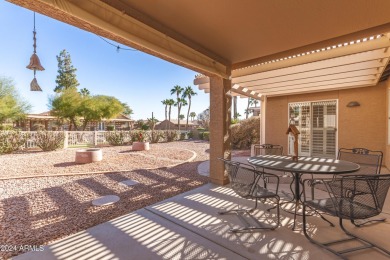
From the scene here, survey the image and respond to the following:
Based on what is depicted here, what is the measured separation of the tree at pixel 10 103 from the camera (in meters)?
14.2

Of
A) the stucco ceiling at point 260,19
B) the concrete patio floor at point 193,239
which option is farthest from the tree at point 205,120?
the concrete patio floor at point 193,239

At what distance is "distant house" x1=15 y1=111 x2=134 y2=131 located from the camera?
2175cm

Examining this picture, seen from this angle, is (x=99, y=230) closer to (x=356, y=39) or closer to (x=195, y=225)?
(x=195, y=225)

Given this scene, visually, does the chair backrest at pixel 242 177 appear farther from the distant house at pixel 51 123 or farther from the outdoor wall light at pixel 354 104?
the distant house at pixel 51 123

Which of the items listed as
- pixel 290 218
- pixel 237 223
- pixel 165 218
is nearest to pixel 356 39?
pixel 290 218

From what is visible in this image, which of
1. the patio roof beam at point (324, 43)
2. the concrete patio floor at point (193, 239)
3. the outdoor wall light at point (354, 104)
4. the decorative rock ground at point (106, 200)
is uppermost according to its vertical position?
the patio roof beam at point (324, 43)

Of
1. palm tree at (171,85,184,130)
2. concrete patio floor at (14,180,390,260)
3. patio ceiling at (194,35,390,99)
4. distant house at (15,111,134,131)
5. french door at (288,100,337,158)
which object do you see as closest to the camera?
concrete patio floor at (14,180,390,260)

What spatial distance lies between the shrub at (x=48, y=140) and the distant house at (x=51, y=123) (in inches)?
274

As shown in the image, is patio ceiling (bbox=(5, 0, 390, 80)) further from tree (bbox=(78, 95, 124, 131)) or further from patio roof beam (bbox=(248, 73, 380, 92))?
tree (bbox=(78, 95, 124, 131))

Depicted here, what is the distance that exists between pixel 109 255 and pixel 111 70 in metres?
31.4

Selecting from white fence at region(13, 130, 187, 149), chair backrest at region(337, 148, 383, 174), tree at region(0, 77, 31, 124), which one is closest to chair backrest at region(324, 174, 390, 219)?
chair backrest at region(337, 148, 383, 174)

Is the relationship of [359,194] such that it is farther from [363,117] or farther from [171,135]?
[171,135]

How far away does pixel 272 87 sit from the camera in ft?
23.0

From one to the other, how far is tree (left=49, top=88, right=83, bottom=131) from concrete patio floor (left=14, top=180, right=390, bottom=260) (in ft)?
64.0
